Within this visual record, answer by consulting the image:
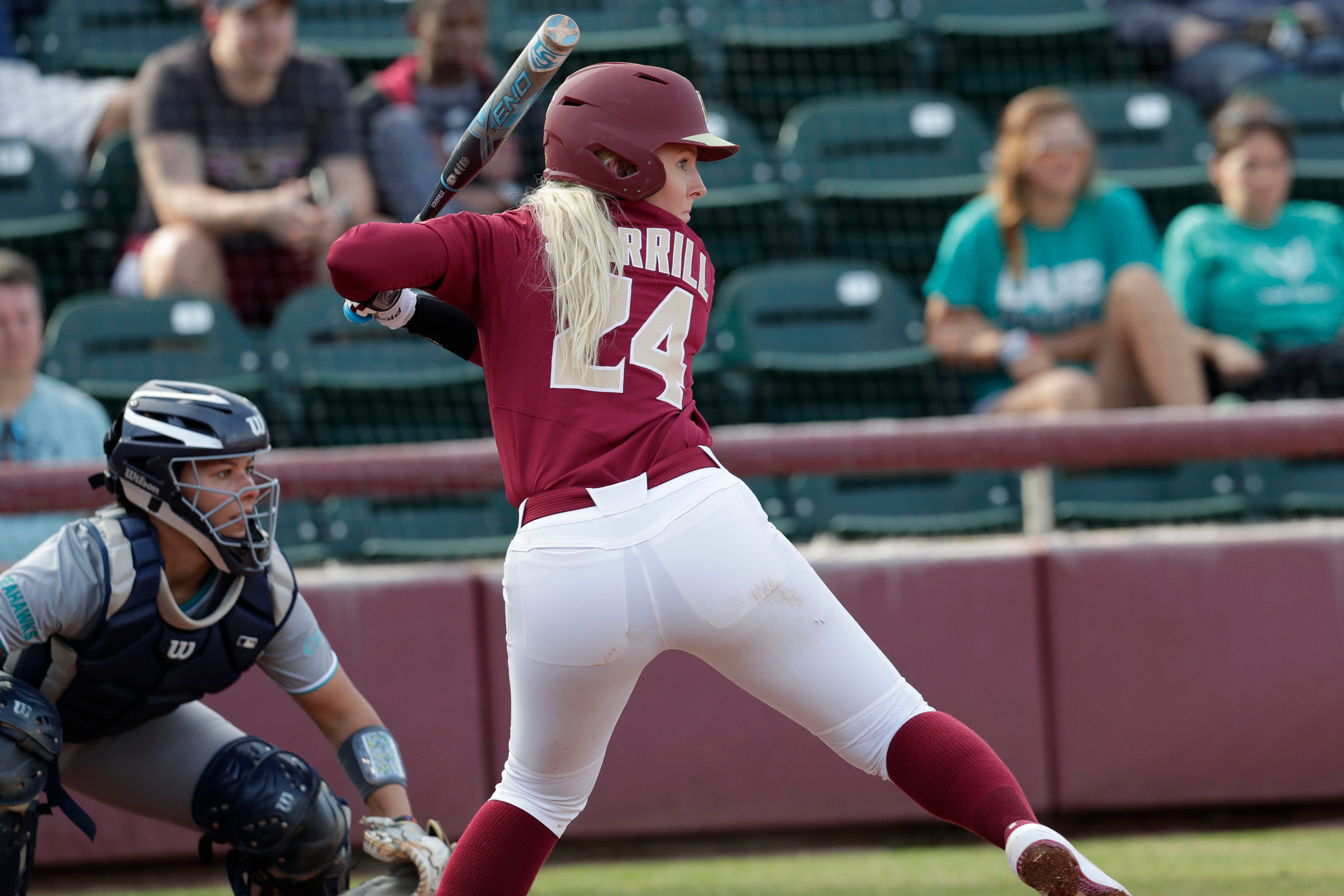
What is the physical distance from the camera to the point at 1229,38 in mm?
6133

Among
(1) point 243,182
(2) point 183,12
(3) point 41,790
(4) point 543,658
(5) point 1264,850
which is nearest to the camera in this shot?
(4) point 543,658

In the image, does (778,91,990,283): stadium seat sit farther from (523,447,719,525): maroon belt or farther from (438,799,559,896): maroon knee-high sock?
(438,799,559,896): maroon knee-high sock

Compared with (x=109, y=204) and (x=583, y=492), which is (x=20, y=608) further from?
(x=109, y=204)

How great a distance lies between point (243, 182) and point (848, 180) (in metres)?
2.19

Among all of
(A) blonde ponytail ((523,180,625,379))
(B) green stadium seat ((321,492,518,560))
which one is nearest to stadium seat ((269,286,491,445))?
(B) green stadium seat ((321,492,518,560))

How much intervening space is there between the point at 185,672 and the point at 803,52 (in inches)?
172

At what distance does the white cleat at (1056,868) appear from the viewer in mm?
1914

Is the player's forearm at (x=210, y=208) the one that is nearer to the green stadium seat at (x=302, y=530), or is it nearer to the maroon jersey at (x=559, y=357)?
the green stadium seat at (x=302, y=530)

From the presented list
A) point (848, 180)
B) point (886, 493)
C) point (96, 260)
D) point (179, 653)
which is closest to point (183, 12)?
point (96, 260)

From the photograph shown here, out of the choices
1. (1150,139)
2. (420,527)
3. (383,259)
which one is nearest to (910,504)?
(420,527)

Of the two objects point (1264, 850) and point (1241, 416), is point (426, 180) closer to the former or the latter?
point (1241, 416)

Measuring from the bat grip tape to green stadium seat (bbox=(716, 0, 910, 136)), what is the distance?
13.4ft

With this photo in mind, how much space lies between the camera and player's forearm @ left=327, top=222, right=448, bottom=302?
1.95 meters

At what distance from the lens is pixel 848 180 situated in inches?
212
